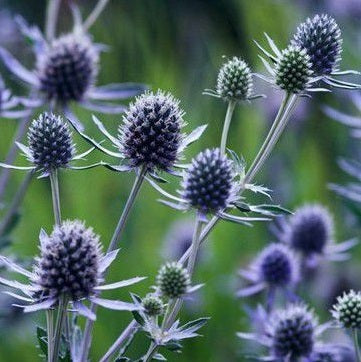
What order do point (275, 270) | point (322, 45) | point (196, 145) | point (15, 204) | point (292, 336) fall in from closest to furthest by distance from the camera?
point (322, 45), point (292, 336), point (15, 204), point (275, 270), point (196, 145)

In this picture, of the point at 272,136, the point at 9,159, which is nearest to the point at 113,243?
the point at 272,136

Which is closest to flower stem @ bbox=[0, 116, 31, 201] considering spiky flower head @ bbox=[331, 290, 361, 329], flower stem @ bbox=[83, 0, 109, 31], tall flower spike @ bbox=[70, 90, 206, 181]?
flower stem @ bbox=[83, 0, 109, 31]

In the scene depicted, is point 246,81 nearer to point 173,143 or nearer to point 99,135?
point 173,143

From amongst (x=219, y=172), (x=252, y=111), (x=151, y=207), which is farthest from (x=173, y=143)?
(x=252, y=111)

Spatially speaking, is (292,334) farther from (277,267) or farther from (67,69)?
(67,69)

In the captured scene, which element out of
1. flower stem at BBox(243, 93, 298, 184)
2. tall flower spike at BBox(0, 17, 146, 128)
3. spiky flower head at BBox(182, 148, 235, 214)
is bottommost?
spiky flower head at BBox(182, 148, 235, 214)

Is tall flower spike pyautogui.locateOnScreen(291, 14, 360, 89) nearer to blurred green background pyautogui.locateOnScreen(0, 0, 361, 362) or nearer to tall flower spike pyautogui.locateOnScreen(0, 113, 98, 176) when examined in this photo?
tall flower spike pyautogui.locateOnScreen(0, 113, 98, 176)

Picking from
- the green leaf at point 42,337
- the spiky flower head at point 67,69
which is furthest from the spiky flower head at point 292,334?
the spiky flower head at point 67,69
